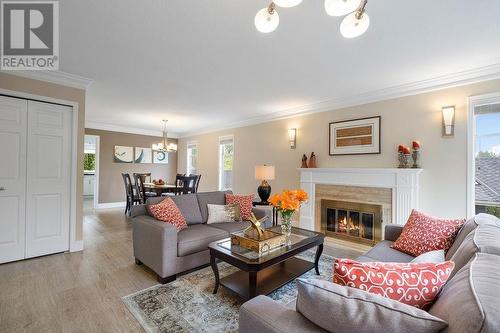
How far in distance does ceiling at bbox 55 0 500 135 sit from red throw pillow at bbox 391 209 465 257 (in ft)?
5.68

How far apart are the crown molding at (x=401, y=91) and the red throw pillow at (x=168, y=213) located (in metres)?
3.04

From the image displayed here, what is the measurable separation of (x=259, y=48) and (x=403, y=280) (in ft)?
7.72

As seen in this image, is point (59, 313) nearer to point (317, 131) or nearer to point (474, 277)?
point (474, 277)

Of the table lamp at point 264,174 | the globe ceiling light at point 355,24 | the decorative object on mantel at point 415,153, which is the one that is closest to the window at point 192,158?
the table lamp at point 264,174

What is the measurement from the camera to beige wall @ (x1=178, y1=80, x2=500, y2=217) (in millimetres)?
3045

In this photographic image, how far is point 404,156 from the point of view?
3.39 meters

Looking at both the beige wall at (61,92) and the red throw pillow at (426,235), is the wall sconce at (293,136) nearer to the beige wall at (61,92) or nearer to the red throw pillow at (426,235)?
the red throw pillow at (426,235)

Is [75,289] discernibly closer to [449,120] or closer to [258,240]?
[258,240]

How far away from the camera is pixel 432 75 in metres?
3.09

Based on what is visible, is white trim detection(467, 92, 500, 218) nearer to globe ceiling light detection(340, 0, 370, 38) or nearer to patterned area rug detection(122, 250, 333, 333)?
patterned area rug detection(122, 250, 333, 333)

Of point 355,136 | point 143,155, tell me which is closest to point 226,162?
point 143,155

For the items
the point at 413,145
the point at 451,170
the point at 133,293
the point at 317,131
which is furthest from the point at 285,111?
the point at 133,293

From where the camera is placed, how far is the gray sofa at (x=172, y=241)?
2420 mm

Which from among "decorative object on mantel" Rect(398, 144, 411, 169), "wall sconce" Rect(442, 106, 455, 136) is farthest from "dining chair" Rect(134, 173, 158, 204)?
"wall sconce" Rect(442, 106, 455, 136)
